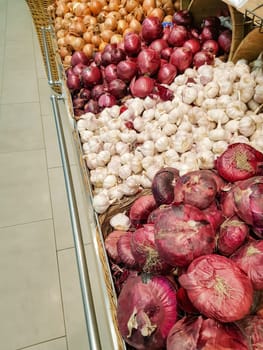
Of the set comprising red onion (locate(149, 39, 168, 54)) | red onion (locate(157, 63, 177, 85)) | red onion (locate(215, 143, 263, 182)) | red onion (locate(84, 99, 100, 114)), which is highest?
red onion (locate(149, 39, 168, 54))

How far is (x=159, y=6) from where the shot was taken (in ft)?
5.00

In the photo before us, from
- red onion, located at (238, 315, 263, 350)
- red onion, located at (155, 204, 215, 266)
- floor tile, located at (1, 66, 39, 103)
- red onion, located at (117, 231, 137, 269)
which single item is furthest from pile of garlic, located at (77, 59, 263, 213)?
floor tile, located at (1, 66, 39, 103)

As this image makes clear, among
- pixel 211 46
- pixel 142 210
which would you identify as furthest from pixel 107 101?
pixel 142 210

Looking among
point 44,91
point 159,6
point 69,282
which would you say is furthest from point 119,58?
point 44,91

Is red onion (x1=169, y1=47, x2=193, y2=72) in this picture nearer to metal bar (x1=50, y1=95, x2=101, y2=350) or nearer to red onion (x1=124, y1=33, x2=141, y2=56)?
red onion (x1=124, y1=33, x2=141, y2=56)

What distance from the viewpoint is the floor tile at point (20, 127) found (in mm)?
2039

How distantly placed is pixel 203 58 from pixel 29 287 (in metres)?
1.33

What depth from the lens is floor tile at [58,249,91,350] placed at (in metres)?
1.18

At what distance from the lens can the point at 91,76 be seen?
1.32 meters

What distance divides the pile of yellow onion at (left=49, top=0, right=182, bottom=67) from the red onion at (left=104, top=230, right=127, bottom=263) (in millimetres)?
1128

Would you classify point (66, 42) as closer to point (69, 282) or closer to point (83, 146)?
point (83, 146)

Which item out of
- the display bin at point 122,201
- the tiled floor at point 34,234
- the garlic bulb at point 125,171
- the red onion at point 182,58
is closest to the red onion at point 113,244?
the display bin at point 122,201

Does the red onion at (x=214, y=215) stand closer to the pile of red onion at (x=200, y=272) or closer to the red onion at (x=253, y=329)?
the pile of red onion at (x=200, y=272)

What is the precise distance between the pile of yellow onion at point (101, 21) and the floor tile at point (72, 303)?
3.64 ft
